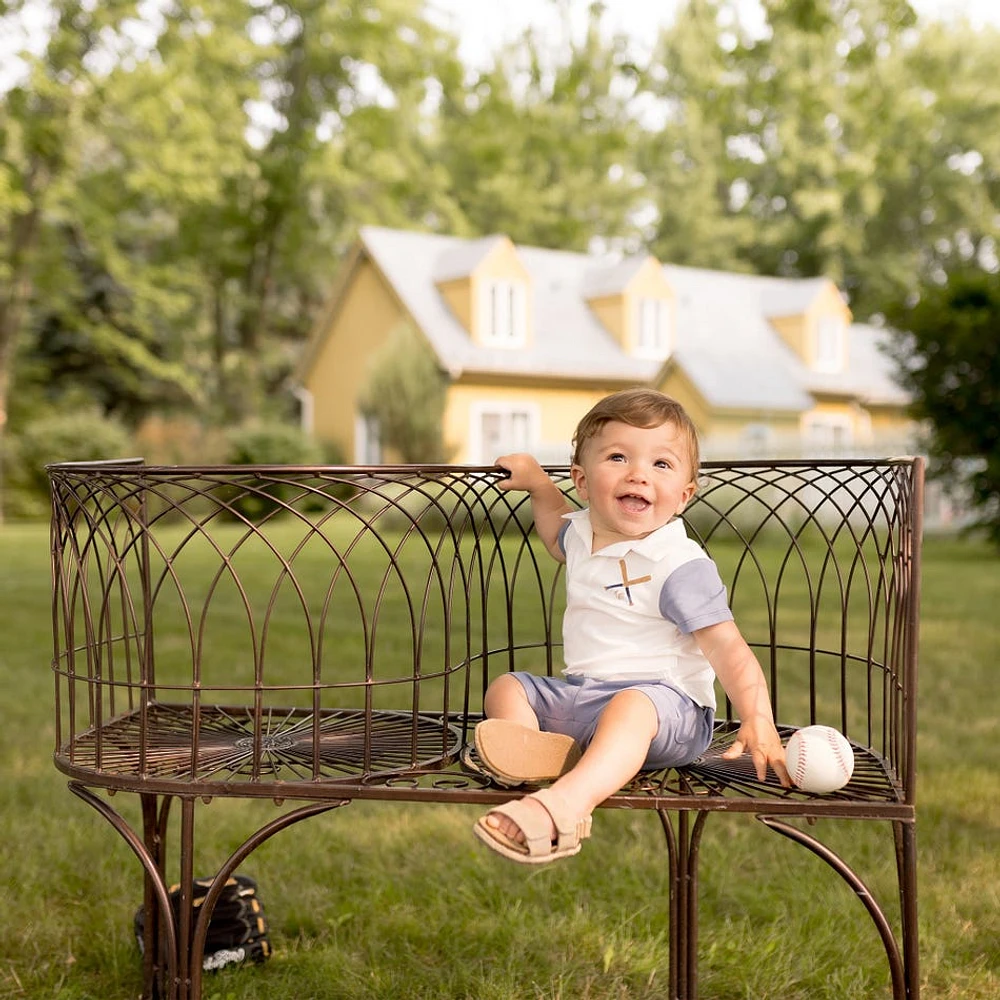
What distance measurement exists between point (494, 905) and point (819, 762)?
135 cm

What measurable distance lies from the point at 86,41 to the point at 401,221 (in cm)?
908

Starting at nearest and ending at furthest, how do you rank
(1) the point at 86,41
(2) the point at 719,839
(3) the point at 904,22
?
(2) the point at 719,839, (3) the point at 904,22, (1) the point at 86,41

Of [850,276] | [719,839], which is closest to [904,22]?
[719,839]

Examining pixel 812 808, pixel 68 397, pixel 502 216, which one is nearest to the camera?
pixel 812 808

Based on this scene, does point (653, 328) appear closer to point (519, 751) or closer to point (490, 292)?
point (490, 292)

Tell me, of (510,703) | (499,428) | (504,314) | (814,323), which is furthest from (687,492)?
(814,323)

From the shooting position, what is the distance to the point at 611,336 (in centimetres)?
2586

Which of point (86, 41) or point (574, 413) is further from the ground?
point (86, 41)

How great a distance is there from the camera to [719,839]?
378 cm

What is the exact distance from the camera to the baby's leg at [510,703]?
2.45m

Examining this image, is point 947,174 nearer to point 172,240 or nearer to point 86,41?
point 172,240

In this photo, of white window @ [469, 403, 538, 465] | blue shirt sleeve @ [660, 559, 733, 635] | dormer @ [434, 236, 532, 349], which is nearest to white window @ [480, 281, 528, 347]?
dormer @ [434, 236, 532, 349]

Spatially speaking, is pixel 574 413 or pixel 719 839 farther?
pixel 574 413

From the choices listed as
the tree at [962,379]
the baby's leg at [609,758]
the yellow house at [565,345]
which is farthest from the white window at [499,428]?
the baby's leg at [609,758]
